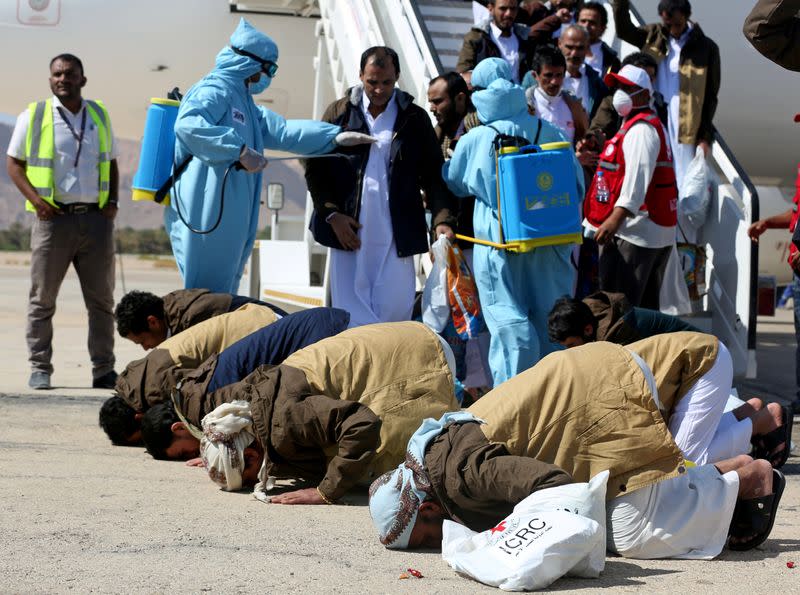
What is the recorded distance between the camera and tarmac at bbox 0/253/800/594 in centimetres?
333

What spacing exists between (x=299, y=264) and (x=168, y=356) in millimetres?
5964

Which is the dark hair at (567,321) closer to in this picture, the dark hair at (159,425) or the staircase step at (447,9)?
the dark hair at (159,425)

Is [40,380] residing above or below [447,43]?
below

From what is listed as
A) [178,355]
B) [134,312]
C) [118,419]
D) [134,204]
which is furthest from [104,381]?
[134,204]

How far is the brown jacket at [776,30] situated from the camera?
3301mm

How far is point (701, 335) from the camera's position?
435cm

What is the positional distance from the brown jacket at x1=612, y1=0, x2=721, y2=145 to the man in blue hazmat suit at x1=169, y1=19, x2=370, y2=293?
274cm

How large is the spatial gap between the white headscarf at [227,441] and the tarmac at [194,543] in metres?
0.09

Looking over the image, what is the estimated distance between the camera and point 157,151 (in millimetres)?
6488

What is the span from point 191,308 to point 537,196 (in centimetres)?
172

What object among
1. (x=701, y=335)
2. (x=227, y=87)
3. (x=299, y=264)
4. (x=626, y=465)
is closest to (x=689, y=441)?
(x=701, y=335)

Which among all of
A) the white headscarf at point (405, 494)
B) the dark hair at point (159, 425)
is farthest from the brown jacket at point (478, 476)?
the dark hair at point (159, 425)

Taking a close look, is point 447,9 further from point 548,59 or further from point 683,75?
point 548,59

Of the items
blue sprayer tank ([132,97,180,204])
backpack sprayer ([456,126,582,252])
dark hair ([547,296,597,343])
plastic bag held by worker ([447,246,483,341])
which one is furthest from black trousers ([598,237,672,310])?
blue sprayer tank ([132,97,180,204])
